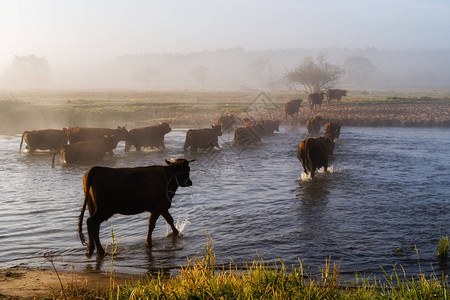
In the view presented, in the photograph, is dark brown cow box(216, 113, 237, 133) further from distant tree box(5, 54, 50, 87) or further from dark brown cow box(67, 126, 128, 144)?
distant tree box(5, 54, 50, 87)

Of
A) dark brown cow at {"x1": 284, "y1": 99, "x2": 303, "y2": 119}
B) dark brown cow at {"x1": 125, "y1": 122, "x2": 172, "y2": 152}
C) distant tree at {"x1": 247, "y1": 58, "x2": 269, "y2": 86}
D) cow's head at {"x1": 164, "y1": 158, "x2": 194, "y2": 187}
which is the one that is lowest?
dark brown cow at {"x1": 125, "y1": 122, "x2": 172, "y2": 152}

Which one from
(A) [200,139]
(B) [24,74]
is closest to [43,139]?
(A) [200,139]

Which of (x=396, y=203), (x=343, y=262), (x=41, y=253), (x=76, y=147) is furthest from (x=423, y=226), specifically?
(x=76, y=147)

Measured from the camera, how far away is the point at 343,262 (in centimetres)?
718

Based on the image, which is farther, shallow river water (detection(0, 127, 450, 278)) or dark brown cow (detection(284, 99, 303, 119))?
dark brown cow (detection(284, 99, 303, 119))

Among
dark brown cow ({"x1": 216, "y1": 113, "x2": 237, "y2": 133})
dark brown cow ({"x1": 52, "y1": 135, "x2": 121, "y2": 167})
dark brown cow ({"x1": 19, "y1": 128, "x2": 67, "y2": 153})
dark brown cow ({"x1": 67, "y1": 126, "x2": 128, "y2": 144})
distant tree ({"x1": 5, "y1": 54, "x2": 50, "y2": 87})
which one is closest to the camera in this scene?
dark brown cow ({"x1": 52, "y1": 135, "x2": 121, "y2": 167})

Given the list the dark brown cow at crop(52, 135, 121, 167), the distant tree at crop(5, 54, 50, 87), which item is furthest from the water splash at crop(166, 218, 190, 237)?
the distant tree at crop(5, 54, 50, 87)

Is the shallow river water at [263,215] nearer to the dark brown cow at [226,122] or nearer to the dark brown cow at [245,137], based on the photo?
the dark brown cow at [245,137]

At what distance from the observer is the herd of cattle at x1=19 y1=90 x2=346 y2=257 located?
7.68 m

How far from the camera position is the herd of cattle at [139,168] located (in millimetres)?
7676

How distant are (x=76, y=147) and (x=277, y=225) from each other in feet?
34.5

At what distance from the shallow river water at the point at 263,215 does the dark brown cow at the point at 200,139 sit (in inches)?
86.6

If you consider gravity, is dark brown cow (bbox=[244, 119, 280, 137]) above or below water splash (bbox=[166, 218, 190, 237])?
above

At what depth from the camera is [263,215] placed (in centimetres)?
1013
